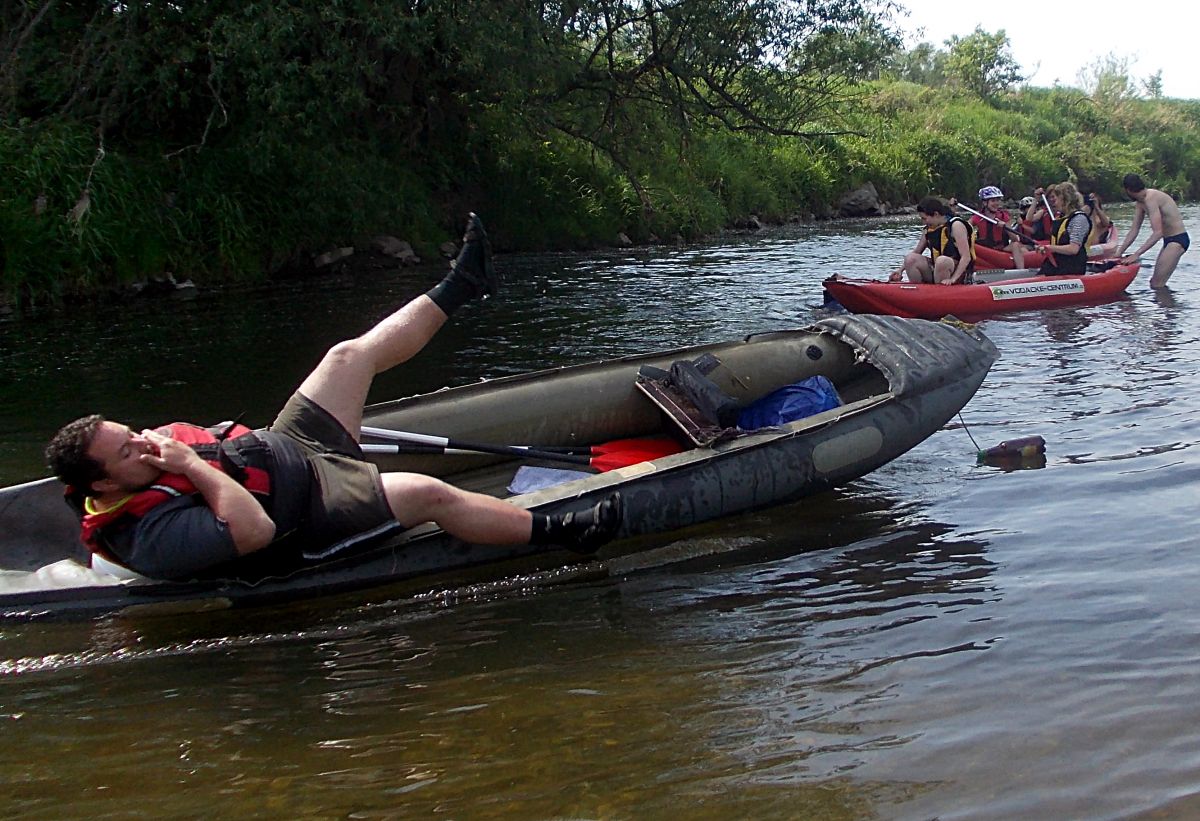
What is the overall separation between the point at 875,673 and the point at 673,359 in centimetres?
308

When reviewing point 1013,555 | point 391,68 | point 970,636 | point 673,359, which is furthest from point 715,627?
point 391,68

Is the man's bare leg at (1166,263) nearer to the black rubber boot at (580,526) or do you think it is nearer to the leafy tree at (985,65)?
the black rubber boot at (580,526)

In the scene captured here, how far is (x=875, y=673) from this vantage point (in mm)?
3789

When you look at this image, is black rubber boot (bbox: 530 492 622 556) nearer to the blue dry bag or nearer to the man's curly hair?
the man's curly hair

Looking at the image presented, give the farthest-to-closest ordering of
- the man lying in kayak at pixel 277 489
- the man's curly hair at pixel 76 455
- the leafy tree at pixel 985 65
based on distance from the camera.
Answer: the leafy tree at pixel 985 65
the man lying in kayak at pixel 277 489
the man's curly hair at pixel 76 455

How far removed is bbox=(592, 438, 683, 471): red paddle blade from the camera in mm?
6008

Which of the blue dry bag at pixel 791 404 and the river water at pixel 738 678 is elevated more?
the blue dry bag at pixel 791 404

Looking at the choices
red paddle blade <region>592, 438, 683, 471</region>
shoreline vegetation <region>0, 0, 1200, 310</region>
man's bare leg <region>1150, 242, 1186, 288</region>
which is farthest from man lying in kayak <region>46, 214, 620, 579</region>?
man's bare leg <region>1150, 242, 1186, 288</region>

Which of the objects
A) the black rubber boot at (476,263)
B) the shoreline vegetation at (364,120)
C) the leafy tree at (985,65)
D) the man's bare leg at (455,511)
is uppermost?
the leafy tree at (985,65)

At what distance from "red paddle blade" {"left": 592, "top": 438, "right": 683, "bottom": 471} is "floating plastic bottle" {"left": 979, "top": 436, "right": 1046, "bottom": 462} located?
1759 mm

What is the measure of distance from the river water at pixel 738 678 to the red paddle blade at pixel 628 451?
0.75 metres

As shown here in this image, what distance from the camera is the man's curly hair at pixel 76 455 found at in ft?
12.5

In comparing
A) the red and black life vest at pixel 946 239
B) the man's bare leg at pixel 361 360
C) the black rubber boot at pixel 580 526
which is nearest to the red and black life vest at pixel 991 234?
the red and black life vest at pixel 946 239

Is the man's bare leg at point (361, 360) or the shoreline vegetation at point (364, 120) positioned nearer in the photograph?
the man's bare leg at point (361, 360)
